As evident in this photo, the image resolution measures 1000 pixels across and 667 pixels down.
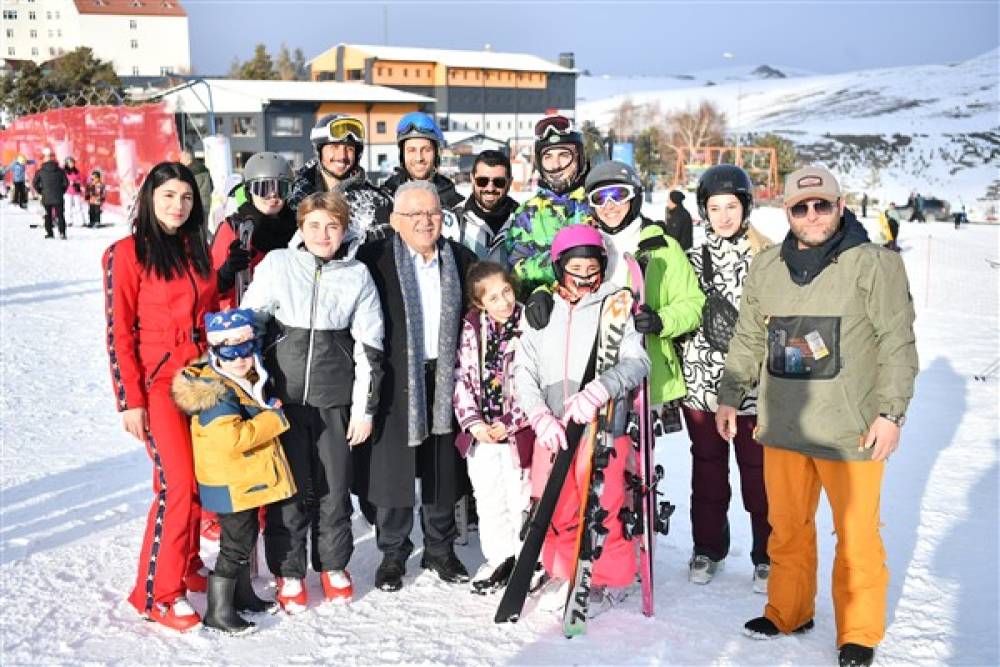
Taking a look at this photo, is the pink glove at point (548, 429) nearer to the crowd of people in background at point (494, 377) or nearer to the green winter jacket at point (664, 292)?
the crowd of people in background at point (494, 377)

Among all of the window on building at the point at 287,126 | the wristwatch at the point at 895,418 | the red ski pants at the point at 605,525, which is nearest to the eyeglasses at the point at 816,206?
the wristwatch at the point at 895,418

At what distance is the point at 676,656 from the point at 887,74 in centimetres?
14575

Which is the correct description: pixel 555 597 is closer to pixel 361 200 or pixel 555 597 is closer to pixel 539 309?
pixel 539 309

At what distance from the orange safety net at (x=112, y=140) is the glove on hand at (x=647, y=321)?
1722 cm

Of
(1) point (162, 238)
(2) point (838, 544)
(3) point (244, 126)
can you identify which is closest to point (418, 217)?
(1) point (162, 238)

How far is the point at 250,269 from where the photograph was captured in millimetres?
4316

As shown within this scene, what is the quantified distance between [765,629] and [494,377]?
1.56m

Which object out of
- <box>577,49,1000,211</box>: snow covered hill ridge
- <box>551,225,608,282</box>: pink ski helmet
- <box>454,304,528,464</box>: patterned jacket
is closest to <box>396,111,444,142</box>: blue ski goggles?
<box>454,304,528,464</box>: patterned jacket

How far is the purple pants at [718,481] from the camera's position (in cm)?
399

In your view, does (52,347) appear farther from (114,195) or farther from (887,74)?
(887,74)

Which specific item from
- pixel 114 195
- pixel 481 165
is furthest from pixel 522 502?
pixel 114 195

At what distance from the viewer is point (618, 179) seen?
3.81 m

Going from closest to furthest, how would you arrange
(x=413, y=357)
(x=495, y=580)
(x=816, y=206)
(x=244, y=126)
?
1. (x=816, y=206)
2. (x=413, y=357)
3. (x=495, y=580)
4. (x=244, y=126)

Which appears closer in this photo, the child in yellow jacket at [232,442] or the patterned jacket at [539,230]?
the child in yellow jacket at [232,442]
